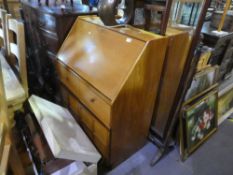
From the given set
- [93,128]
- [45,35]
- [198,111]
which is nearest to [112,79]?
[93,128]

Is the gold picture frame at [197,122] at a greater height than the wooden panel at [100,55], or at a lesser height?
lesser

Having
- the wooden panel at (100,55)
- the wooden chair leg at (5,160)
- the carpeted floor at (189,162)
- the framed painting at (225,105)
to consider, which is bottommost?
the carpeted floor at (189,162)

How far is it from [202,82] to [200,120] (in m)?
0.32

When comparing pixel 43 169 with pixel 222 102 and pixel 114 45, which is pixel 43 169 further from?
pixel 222 102

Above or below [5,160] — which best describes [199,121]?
below

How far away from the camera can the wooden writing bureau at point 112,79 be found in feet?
3.27

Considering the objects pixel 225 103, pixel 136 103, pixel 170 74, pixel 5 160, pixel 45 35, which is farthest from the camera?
pixel 225 103

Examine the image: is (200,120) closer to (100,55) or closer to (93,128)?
(93,128)

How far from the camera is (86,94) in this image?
1.20 m

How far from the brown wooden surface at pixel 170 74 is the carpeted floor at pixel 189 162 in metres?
0.22

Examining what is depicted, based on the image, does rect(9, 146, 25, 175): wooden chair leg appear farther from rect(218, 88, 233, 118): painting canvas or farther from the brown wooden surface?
rect(218, 88, 233, 118): painting canvas

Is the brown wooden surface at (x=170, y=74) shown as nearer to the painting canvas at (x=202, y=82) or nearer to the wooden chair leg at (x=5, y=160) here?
the painting canvas at (x=202, y=82)

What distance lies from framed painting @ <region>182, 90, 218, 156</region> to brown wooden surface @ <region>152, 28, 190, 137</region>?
15cm

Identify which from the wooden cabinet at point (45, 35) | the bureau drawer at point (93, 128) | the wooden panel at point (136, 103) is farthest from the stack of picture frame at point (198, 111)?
the wooden cabinet at point (45, 35)
